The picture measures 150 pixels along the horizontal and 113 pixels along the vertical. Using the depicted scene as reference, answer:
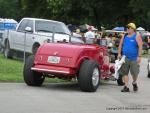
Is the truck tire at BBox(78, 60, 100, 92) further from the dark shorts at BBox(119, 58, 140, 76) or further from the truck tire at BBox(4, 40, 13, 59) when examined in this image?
the truck tire at BBox(4, 40, 13, 59)

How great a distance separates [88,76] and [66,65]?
627 millimetres

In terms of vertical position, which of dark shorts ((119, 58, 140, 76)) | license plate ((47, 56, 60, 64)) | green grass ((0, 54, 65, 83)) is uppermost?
license plate ((47, 56, 60, 64))

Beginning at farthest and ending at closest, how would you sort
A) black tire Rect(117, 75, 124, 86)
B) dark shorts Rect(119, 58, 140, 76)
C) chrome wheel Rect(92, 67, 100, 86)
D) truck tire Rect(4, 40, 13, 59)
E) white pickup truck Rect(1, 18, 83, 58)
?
truck tire Rect(4, 40, 13, 59) < white pickup truck Rect(1, 18, 83, 58) < black tire Rect(117, 75, 124, 86) < dark shorts Rect(119, 58, 140, 76) < chrome wheel Rect(92, 67, 100, 86)

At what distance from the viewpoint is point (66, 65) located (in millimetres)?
14094

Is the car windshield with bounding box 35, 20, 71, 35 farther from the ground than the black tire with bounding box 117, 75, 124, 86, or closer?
farther from the ground

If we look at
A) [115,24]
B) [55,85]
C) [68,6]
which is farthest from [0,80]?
[115,24]

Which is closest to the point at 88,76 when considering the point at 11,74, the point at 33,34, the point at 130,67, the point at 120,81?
the point at 130,67

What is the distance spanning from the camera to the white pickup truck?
22.4 meters

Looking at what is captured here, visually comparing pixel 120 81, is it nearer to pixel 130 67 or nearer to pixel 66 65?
pixel 130 67

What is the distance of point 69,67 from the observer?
14031 mm

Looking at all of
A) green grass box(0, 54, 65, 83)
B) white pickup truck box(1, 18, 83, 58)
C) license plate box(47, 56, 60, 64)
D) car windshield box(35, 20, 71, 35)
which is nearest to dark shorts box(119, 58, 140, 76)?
license plate box(47, 56, 60, 64)

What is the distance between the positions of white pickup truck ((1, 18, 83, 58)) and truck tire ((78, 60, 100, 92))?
731cm

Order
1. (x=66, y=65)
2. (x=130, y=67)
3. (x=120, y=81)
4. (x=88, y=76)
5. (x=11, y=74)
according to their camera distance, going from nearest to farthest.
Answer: (x=88, y=76) → (x=66, y=65) → (x=130, y=67) → (x=120, y=81) → (x=11, y=74)

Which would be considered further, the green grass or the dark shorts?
the green grass
